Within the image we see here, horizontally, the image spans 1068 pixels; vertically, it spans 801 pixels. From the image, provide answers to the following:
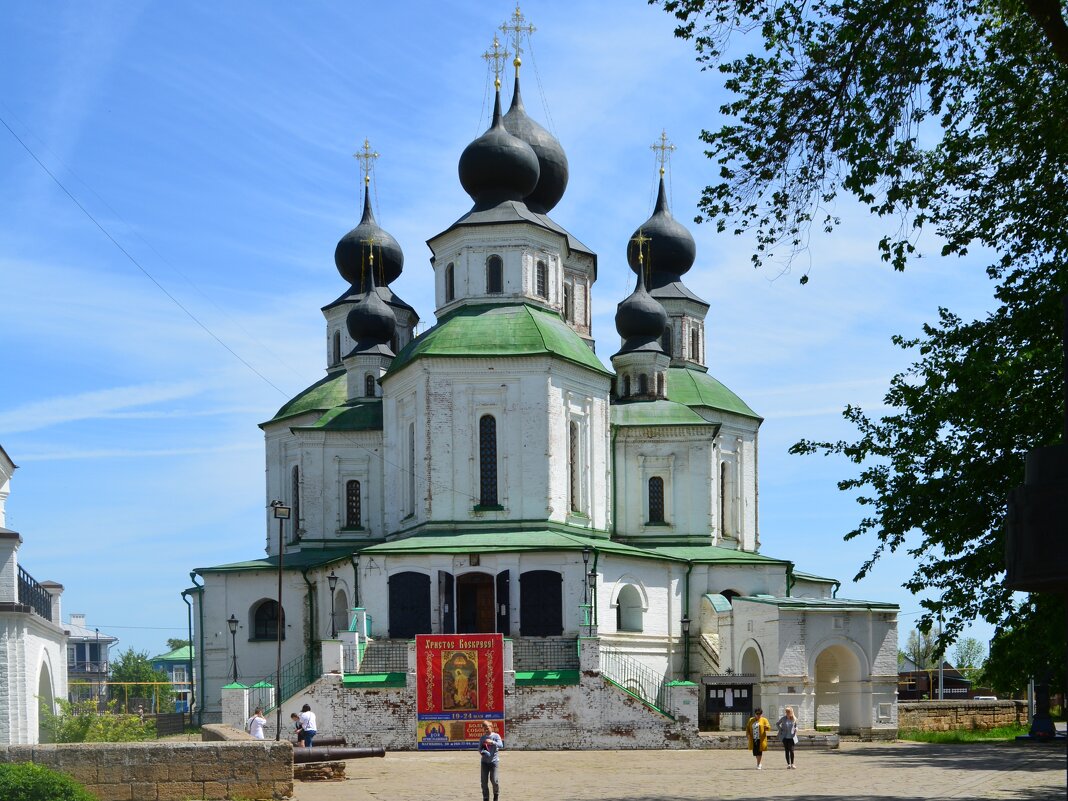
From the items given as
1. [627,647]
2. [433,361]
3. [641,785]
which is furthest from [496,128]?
[641,785]

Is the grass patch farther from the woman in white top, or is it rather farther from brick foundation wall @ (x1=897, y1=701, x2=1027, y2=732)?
the woman in white top

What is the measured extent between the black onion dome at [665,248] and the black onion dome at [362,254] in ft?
29.1

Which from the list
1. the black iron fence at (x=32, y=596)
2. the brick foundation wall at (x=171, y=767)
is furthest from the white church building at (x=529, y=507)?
the brick foundation wall at (x=171, y=767)

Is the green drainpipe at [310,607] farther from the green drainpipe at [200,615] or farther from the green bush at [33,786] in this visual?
the green bush at [33,786]

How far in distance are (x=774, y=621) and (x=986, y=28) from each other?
2259cm

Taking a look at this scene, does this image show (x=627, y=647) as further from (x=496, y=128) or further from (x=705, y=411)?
(x=496, y=128)

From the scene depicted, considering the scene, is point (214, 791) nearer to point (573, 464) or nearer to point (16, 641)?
point (16, 641)

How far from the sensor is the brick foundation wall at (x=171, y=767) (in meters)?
17.4

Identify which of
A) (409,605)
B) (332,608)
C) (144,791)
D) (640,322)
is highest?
(640,322)

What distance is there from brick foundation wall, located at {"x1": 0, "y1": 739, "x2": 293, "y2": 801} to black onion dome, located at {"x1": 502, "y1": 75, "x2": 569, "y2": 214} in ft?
94.3

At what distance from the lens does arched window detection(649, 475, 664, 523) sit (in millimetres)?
44344

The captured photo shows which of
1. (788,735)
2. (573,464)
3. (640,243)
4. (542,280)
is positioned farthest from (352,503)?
(788,735)

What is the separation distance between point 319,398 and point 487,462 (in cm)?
1042

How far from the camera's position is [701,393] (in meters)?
47.6
